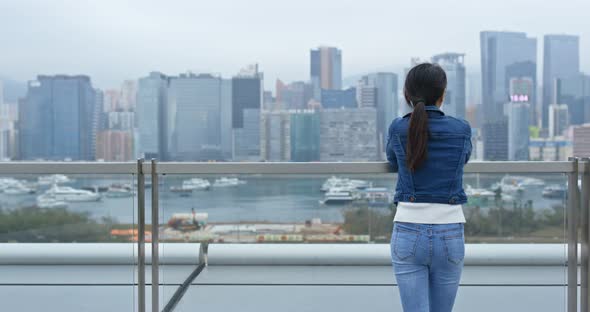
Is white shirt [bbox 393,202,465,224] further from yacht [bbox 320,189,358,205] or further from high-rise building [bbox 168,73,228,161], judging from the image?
high-rise building [bbox 168,73,228,161]

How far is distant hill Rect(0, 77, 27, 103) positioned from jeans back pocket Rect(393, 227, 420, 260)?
31.0 m

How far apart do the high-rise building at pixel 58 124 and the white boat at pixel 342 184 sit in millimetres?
25555

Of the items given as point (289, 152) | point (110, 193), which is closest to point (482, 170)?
point (110, 193)

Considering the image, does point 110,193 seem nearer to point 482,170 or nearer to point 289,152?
point 482,170

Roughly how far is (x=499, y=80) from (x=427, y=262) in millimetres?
26149

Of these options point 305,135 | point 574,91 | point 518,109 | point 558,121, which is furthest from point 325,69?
point 574,91

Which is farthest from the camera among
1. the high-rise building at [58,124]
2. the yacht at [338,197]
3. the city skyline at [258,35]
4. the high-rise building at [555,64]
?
the city skyline at [258,35]

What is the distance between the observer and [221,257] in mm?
2057

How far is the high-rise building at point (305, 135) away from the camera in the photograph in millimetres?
21844

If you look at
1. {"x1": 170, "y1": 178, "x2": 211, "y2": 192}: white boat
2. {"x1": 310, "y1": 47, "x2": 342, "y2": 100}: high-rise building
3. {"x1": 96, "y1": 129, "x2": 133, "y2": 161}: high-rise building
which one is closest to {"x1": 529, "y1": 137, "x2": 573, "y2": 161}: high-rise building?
{"x1": 310, "y1": 47, "x2": 342, "y2": 100}: high-rise building

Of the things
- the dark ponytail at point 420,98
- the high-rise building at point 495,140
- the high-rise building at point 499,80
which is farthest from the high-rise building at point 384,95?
the dark ponytail at point 420,98

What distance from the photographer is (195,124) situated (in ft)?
85.4

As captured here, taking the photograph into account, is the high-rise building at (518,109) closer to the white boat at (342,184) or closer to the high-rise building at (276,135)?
the high-rise building at (276,135)

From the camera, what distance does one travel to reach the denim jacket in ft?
4.86
